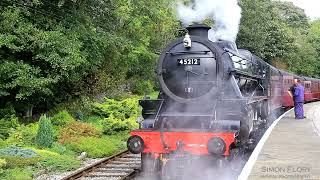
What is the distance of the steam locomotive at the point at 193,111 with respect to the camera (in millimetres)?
7348

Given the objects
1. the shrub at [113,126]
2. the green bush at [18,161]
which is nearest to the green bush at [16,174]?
the green bush at [18,161]

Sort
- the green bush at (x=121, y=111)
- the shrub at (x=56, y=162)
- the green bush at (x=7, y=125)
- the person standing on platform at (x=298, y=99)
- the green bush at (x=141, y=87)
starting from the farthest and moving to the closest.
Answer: the green bush at (x=141, y=87)
the green bush at (x=121, y=111)
the person standing on platform at (x=298, y=99)
the green bush at (x=7, y=125)
the shrub at (x=56, y=162)

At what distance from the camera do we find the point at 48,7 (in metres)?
14.5

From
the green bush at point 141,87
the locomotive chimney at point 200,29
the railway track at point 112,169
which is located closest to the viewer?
the railway track at point 112,169

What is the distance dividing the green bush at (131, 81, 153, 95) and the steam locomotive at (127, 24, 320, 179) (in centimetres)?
1661

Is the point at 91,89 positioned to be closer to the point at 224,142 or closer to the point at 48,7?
the point at 48,7

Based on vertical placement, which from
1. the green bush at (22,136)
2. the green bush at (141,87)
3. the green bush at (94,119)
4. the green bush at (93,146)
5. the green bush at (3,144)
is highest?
the green bush at (141,87)

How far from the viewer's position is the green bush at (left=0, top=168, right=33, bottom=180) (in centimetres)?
809

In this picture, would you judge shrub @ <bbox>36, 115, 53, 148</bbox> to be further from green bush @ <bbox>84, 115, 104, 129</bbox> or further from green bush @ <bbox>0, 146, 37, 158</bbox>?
green bush @ <bbox>84, 115, 104, 129</bbox>

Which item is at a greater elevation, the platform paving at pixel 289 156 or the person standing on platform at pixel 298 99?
the person standing on platform at pixel 298 99

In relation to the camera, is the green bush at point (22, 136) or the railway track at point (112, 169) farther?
the green bush at point (22, 136)

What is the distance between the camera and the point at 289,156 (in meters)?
7.66

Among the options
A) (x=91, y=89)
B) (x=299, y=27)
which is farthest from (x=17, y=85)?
(x=299, y=27)

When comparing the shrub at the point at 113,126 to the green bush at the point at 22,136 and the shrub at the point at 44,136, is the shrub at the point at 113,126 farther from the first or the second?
the shrub at the point at 44,136
